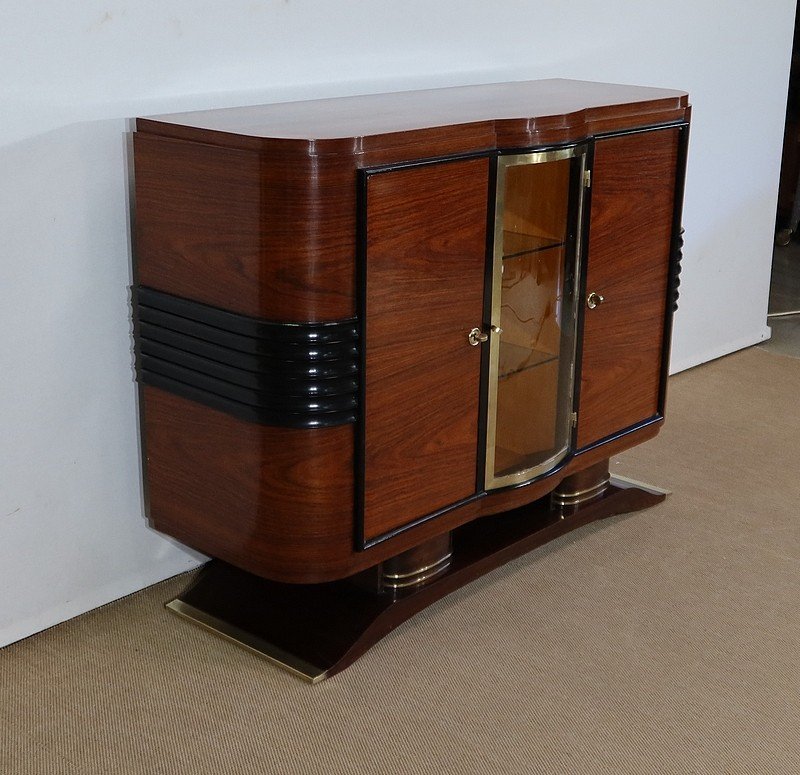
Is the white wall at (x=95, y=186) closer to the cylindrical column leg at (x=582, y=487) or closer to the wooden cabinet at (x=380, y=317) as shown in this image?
the wooden cabinet at (x=380, y=317)

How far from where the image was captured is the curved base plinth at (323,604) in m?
1.80

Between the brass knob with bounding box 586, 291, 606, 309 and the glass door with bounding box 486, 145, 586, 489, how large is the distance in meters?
0.05

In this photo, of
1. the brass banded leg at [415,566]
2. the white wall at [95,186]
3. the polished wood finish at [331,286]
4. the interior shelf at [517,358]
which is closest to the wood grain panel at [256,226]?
the polished wood finish at [331,286]

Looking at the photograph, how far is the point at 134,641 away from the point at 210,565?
25 centimetres

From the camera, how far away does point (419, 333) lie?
172 centimetres

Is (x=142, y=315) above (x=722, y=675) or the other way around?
above

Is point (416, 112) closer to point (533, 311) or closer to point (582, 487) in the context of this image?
point (533, 311)

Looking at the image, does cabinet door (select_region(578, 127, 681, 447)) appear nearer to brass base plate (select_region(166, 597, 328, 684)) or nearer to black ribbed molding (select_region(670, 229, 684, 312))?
black ribbed molding (select_region(670, 229, 684, 312))

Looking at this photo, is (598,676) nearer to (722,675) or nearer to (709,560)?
(722,675)

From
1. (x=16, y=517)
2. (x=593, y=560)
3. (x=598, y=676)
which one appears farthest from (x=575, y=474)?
(x=16, y=517)

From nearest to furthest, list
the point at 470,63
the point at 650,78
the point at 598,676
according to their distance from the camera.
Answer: the point at 598,676 → the point at 470,63 → the point at 650,78

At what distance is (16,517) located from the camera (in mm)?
1788

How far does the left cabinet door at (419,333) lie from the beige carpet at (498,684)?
0.25 m

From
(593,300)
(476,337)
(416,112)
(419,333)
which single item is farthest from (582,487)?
(416,112)
